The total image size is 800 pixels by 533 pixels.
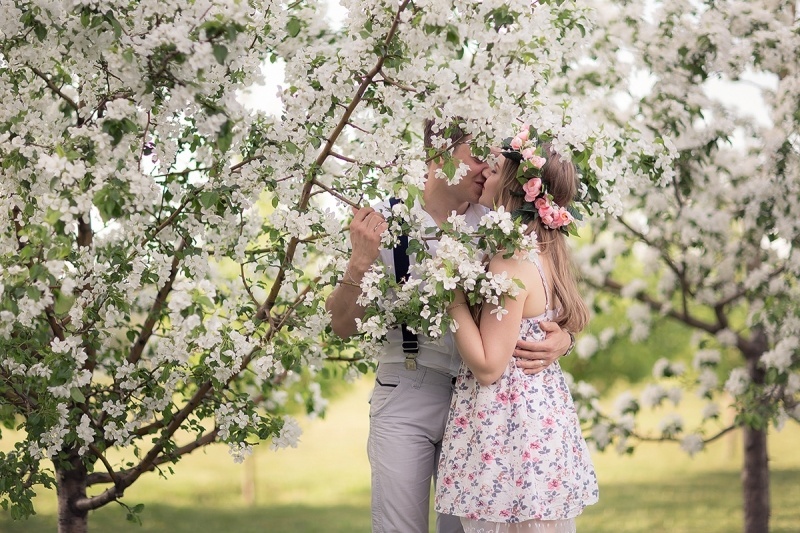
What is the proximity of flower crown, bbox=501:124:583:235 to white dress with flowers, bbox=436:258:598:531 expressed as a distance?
36 centimetres

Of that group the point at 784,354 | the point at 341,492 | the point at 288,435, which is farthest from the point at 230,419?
the point at 341,492

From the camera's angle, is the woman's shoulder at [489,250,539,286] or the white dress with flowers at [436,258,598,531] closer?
the woman's shoulder at [489,250,539,286]

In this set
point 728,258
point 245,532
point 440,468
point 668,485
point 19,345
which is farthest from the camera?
point 668,485

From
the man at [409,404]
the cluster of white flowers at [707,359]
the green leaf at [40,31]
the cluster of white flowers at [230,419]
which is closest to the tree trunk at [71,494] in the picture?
the cluster of white flowers at [230,419]

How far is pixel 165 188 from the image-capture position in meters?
3.43

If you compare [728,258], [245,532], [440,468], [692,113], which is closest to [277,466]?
[245,532]

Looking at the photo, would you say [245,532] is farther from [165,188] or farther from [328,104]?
[328,104]

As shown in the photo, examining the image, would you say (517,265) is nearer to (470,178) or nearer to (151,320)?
(470,178)

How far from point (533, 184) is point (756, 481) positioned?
14.5ft

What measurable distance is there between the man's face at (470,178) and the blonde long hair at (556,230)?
17cm

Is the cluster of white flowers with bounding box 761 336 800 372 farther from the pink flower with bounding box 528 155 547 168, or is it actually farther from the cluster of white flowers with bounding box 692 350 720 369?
the pink flower with bounding box 528 155 547 168

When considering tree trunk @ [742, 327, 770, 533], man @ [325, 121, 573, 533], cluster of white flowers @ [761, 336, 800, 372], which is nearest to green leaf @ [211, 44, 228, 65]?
man @ [325, 121, 573, 533]

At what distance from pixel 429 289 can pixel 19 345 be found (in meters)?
1.64

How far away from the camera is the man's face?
3137 mm
